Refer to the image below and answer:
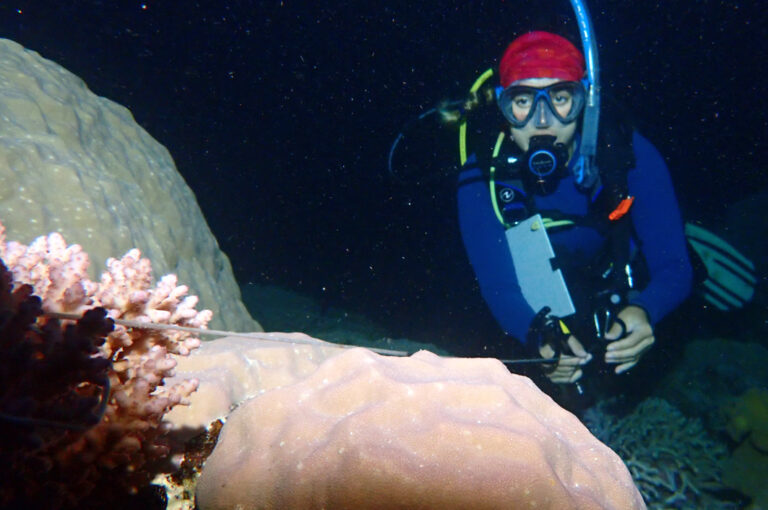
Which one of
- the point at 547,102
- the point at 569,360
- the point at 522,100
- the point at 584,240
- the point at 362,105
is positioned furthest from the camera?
the point at 362,105

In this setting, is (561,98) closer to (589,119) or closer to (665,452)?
(589,119)

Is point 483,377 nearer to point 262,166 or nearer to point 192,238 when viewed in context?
point 192,238

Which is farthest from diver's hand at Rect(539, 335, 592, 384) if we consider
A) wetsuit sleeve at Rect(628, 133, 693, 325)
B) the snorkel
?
the snorkel

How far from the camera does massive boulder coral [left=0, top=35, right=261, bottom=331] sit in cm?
275

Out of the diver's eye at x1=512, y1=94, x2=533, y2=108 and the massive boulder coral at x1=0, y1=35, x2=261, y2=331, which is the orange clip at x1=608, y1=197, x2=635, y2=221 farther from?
the massive boulder coral at x1=0, y1=35, x2=261, y2=331

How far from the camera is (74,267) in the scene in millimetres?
1671

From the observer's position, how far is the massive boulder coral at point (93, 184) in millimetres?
2750

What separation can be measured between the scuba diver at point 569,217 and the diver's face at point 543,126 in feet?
0.04

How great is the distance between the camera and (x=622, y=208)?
4.56m

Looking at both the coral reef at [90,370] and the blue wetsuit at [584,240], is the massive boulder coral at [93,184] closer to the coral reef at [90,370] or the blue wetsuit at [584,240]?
the coral reef at [90,370]

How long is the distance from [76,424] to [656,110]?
16426 millimetres

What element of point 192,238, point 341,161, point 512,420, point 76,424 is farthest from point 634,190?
point 341,161

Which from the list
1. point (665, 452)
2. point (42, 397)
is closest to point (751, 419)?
point (665, 452)

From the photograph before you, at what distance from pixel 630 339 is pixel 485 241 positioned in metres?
2.03
